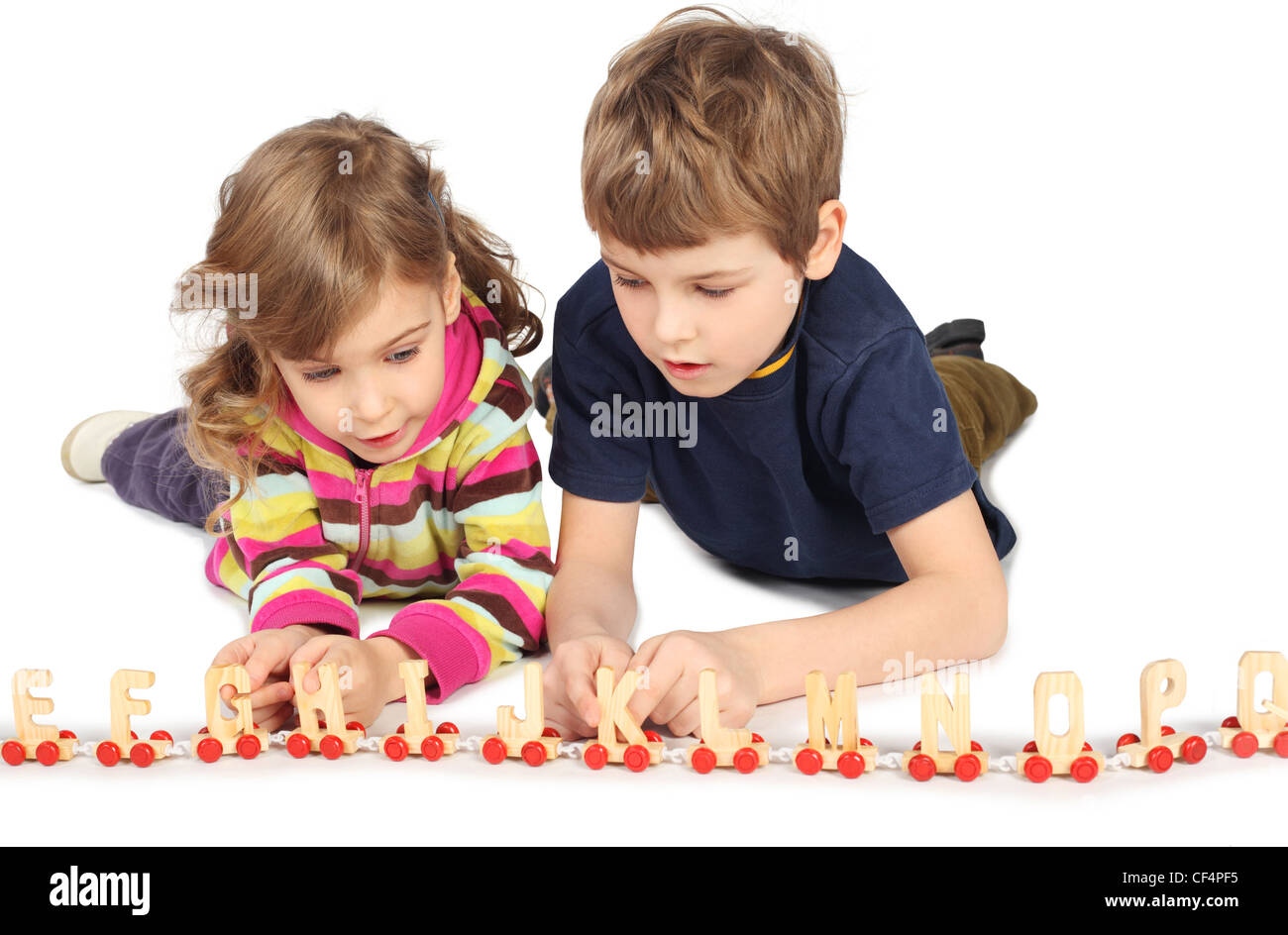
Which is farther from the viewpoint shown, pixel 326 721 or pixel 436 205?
pixel 436 205

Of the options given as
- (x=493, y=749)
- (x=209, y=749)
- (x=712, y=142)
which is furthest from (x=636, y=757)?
(x=712, y=142)

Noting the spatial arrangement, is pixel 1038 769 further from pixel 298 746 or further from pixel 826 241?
pixel 298 746

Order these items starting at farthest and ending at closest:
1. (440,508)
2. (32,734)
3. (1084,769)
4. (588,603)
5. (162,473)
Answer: (162,473) < (440,508) < (588,603) < (32,734) < (1084,769)

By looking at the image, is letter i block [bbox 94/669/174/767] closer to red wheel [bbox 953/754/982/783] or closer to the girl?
the girl

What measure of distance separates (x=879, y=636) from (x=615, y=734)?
0.38m

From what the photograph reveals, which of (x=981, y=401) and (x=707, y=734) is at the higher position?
(x=981, y=401)

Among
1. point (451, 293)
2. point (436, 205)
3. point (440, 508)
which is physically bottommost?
point (440, 508)

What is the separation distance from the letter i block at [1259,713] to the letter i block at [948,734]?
12.0 inches

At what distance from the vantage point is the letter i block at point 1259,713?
5.84ft

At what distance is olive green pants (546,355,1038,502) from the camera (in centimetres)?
265

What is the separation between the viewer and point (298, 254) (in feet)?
6.20

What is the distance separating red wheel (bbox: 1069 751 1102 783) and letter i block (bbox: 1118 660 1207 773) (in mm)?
60

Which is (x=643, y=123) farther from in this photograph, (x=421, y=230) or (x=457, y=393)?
(x=457, y=393)

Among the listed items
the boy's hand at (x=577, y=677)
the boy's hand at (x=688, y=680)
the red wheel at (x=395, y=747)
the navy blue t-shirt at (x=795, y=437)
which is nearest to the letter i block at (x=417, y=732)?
the red wheel at (x=395, y=747)
